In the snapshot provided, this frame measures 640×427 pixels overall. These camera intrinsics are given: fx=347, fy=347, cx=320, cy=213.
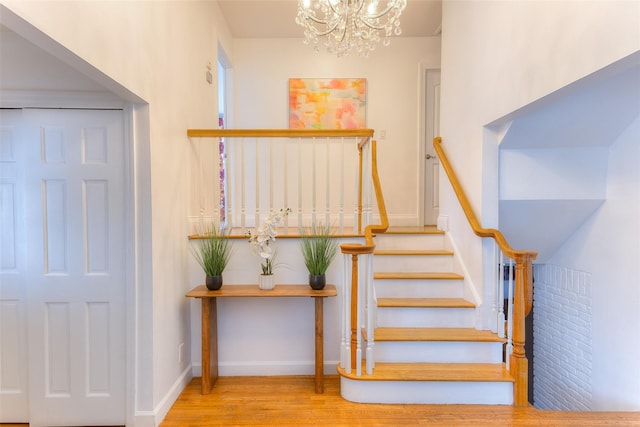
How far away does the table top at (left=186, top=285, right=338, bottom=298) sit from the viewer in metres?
2.69

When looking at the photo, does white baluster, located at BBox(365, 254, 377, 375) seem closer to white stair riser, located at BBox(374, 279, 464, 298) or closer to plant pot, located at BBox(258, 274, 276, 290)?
white stair riser, located at BBox(374, 279, 464, 298)

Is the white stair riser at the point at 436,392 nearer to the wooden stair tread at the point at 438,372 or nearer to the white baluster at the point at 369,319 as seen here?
the wooden stair tread at the point at 438,372

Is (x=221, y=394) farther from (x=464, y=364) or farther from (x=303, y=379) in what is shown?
(x=464, y=364)

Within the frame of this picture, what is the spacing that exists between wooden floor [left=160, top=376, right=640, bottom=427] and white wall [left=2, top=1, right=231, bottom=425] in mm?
249

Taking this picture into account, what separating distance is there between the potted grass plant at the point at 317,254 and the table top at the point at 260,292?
88 millimetres

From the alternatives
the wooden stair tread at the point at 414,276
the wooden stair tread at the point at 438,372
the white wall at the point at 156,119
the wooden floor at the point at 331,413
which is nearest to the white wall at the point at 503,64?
the wooden stair tread at the point at 414,276

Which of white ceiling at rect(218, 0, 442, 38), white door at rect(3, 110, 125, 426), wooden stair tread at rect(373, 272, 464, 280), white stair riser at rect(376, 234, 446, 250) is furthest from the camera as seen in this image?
white ceiling at rect(218, 0, 442, 38)

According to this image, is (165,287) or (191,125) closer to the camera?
(165,287)

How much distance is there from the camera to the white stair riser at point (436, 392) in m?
2.49

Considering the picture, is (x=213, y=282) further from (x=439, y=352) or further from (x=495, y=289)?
(x=495, y=289)

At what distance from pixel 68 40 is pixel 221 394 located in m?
2.49

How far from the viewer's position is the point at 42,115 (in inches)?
87.1

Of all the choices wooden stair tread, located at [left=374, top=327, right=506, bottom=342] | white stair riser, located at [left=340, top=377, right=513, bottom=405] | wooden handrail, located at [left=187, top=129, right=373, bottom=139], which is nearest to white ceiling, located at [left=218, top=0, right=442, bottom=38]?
wooden handrail, located at [left=187, top=129, right=373, bottom=139]

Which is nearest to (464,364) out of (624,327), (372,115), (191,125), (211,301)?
(624,327)
